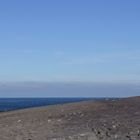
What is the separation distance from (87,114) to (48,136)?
8.61 meters

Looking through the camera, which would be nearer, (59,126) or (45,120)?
(59,126)

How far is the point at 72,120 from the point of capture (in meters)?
26.3

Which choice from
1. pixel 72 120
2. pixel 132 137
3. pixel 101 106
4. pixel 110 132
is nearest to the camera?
pixel 132 137

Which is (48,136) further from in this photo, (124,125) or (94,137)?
(124,125)

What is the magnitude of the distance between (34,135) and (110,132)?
117 inches

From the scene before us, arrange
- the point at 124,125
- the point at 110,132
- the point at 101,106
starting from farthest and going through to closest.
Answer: the point at 101,106 → the point at 124,125 → the point at 110,132

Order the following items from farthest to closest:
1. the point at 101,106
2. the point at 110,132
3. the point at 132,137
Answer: the point at 101,106 < the point at 110,132 < the point at 132,137

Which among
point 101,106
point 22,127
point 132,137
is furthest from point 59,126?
point 101,106

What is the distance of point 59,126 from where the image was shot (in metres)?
23.8

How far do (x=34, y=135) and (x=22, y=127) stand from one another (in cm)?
309

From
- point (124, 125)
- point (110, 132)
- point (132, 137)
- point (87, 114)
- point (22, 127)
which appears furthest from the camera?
point (87, 114)

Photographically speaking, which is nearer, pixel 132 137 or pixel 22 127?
pixel 132 137

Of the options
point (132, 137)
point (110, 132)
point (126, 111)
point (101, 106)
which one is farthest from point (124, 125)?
point (101, 106)

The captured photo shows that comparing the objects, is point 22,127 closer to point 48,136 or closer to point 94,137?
point 48,136
